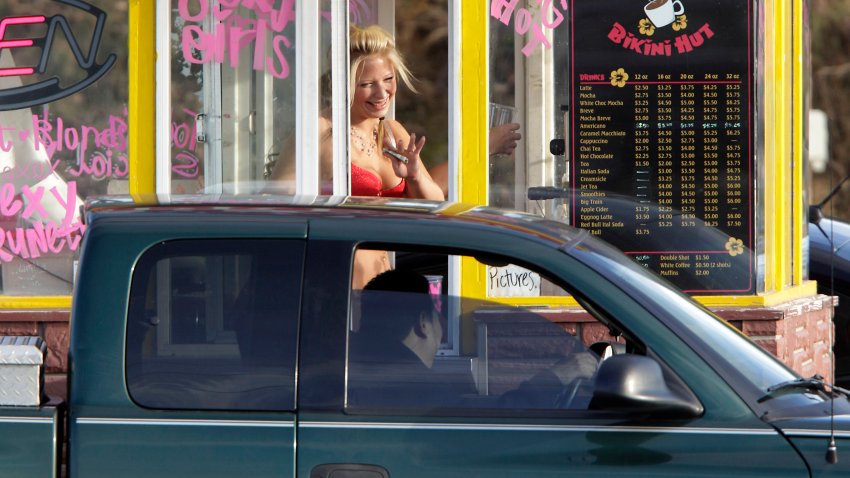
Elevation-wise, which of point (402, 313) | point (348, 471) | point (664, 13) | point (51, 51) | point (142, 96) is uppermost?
point (664, 13)

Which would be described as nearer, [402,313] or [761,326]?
[402,313]

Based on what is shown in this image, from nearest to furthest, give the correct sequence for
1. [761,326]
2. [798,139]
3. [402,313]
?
[402,313] → [761,326] → [798,139]

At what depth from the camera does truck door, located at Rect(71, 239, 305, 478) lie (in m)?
3.33

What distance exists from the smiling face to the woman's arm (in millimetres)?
212

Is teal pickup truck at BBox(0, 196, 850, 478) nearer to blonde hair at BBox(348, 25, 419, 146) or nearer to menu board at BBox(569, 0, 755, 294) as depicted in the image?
menu board at BBox(569, 0, 755, 294)

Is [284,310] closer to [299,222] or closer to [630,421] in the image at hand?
[299,222]

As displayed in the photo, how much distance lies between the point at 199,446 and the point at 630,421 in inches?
42.9

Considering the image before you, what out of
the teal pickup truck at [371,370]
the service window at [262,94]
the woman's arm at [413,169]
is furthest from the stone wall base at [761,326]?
the teal pickup truck at [371,370]

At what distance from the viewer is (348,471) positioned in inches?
130

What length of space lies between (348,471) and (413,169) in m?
4.89

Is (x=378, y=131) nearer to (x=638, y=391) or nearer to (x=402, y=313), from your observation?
(x=402, y=313)

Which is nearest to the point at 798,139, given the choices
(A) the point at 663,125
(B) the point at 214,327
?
(A) the point at 663,125

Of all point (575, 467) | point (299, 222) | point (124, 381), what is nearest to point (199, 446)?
point (124, 381)

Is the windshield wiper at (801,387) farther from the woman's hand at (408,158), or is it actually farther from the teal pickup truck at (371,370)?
the woman's hand at (408,158)
